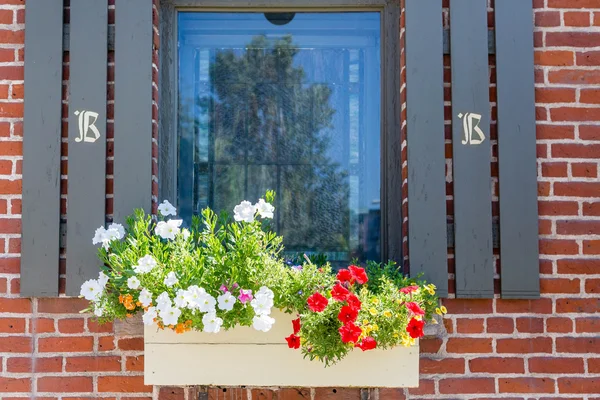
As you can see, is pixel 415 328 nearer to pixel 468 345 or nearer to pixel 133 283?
pixel 468 345

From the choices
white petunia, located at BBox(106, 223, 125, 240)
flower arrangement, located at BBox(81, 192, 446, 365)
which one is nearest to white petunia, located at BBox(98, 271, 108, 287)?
flower arrangement, located at BBox(81, 192, 446, 365)

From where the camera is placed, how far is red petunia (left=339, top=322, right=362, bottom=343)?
7.97ft

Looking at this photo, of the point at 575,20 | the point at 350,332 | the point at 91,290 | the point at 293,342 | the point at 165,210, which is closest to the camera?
the point at 350,332

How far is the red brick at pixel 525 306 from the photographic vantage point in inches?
113

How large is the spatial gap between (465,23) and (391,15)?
380 mm

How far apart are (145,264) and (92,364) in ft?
2.18

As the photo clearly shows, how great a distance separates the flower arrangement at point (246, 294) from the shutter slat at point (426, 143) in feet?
0.66

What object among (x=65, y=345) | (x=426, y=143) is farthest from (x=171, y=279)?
(x=426, y=143)

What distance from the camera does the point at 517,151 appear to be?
2.86 metres

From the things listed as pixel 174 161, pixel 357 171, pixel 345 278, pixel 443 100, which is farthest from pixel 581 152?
pixel 174 161

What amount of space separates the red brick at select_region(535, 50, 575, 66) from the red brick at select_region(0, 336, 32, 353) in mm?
2408

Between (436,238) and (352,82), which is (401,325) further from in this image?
(352,82)

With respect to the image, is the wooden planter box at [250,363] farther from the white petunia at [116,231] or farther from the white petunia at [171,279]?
the white petunia at [116,231]

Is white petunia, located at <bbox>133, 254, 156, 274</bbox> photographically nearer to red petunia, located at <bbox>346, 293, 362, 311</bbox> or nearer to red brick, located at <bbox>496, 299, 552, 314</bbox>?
red petunia, located at <bbox>346, 293, 362, 311</bbox>
